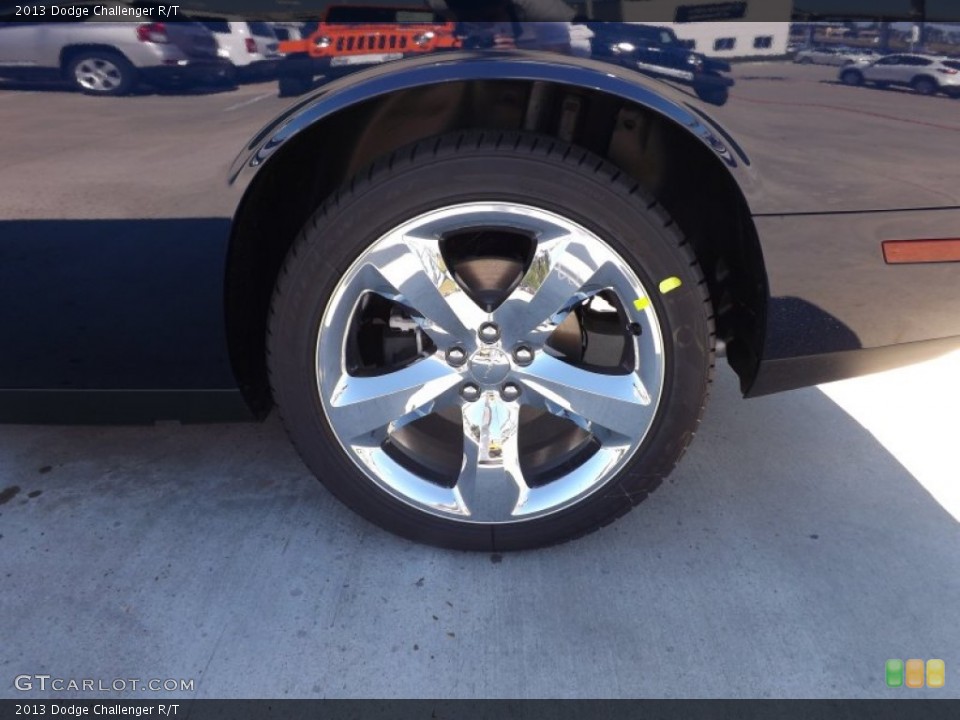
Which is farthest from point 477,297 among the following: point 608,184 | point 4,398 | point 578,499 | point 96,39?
point 4,398

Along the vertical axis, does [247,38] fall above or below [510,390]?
above

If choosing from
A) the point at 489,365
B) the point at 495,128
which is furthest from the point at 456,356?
the point at 495,128

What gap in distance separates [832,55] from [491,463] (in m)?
1.19

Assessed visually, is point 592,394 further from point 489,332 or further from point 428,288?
point 428,288

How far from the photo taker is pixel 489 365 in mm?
1853

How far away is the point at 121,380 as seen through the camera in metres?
1.91

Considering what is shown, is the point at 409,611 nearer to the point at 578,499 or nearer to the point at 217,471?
the point at 578,499

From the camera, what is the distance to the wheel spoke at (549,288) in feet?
5.73

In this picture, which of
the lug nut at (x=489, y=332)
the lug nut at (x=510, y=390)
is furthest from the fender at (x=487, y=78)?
the lug nut at (x=510, y=390)

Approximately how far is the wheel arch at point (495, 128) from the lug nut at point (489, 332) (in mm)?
489

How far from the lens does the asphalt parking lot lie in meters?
1.67

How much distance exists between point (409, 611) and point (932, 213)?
60.0 inches

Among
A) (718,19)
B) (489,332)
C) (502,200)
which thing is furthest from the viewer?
(489,332)

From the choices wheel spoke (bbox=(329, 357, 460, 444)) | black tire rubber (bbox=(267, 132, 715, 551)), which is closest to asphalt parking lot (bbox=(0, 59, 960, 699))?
black tire rubber (bbox=(267, 132, 715, 551))
